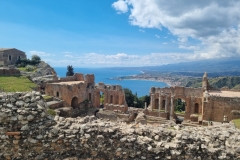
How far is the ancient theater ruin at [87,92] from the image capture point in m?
28.4

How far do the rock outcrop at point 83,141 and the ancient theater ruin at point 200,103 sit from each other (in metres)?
13.8

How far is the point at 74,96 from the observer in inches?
1153

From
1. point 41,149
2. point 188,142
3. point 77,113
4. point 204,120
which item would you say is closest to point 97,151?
point 41,149

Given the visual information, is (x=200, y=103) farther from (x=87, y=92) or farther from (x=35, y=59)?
(x=35, y=59)

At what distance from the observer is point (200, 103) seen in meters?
26.9

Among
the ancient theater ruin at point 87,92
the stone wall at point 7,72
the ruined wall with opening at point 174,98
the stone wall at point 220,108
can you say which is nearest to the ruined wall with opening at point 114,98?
the ancient theater ruin at point 87,92

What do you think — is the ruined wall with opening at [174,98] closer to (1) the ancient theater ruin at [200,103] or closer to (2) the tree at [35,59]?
(1) the ancient theater ruin at [200,103]

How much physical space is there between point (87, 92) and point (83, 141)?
26.0 meters

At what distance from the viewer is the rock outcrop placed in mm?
6816

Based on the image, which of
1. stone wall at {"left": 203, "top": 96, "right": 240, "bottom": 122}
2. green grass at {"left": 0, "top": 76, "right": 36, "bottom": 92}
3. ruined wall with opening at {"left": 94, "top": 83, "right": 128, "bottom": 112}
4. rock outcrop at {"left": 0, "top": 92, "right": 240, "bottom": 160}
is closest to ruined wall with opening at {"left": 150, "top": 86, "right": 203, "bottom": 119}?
stone wall at {"left": 203, "top": 96, "right": 240, "bottom": 122}

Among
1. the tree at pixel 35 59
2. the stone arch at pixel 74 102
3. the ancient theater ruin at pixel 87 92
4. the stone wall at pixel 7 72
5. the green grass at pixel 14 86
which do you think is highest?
the tree at pixel 35 59

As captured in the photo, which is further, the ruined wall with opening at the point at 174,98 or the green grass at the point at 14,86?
the ruined wall with opening at the point at 174,98

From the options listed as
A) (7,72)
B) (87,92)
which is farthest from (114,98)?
(7,72)

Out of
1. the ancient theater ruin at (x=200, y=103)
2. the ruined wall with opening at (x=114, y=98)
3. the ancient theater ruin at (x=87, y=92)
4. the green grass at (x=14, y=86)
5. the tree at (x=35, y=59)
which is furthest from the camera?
the tree at (x=35, y=59)
